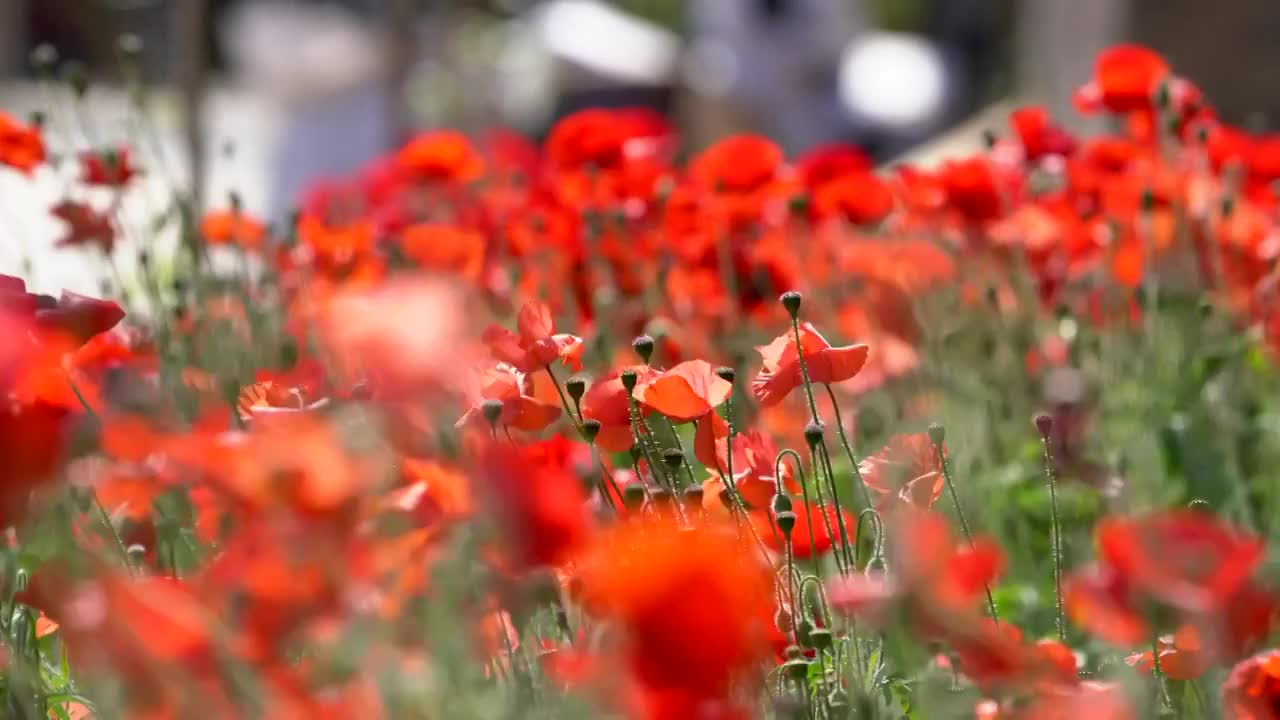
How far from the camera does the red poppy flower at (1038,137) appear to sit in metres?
2.71

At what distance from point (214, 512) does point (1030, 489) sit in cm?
136

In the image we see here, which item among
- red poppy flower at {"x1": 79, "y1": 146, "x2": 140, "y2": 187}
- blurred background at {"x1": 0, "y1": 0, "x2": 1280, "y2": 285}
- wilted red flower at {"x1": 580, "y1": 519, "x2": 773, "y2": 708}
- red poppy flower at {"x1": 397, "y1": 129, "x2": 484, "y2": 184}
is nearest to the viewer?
wilted red flower at {"x1": 580, "y1": 519, "x2": 773, "y2": 708}

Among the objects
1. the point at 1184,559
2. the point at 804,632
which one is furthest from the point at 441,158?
the point at 1184,559

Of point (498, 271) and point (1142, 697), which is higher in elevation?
point (1142, 697)

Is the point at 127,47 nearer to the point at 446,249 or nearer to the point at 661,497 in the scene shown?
the point at 446,249

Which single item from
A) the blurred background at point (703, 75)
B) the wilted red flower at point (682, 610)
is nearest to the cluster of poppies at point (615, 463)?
the wilted red flower at point (682, 610)

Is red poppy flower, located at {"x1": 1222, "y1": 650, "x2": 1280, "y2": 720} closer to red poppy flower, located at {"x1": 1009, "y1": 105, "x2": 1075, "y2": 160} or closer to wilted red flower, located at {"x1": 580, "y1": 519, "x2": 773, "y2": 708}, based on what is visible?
wilted red flower, located at {"x1": 580, "y1": 519, "x2": 773, "y2": 708}

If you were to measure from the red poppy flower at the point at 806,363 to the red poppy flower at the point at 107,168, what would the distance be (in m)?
1.42

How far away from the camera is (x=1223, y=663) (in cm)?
90

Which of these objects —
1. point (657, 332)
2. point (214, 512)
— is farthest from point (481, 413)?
point (657, 332)

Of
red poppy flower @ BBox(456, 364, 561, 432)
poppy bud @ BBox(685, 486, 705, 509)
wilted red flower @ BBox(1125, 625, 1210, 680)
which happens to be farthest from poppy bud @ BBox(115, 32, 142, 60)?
wilted red flower @ BBox(1125, 625, 1210, 680)

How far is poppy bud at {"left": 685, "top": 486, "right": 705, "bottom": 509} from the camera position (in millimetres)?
1357

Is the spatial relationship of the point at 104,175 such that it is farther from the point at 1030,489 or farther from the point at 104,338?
the point at 1030,489

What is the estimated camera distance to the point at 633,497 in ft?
4.58
